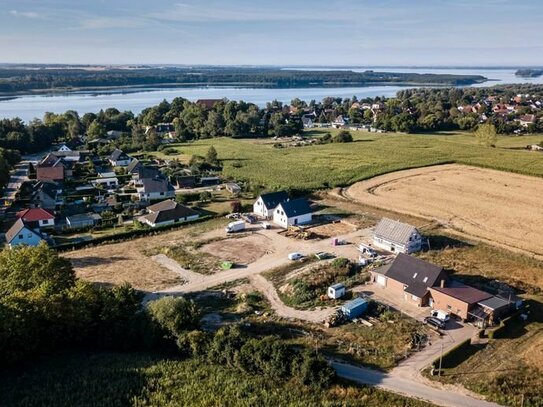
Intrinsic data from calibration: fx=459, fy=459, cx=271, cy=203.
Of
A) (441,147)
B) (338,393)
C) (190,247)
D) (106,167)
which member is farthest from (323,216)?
(441,147)

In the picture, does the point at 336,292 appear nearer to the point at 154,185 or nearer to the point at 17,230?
the point at 17,230

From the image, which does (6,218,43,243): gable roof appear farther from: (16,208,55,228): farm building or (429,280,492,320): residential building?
(429,280,492,320): residential building

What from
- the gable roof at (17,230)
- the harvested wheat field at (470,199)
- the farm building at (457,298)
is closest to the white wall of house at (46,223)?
the gable roof at (17,230)

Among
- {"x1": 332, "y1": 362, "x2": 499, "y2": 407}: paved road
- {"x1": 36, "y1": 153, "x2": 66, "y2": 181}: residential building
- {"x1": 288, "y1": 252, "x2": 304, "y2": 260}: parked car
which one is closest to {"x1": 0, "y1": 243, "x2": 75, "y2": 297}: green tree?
{"x1": 332, "y1": 362, "x2": 499, "y2": 407}: paved road

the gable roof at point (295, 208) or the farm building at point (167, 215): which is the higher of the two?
the gable roof at point (295, 208)

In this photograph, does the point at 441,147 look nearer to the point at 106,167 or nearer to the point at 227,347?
the point at 106,167

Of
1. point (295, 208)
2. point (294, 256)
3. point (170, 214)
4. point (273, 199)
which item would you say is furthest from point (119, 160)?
point (294, 256)

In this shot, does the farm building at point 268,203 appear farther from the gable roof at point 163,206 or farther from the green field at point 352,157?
the gable roof at point 163,206
